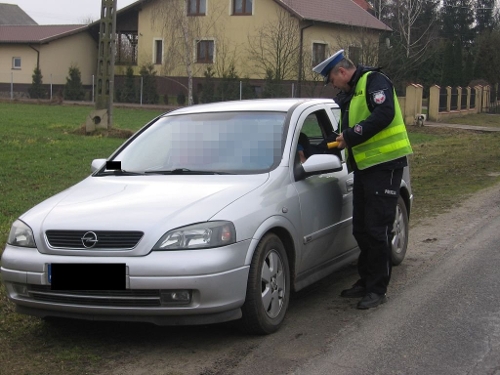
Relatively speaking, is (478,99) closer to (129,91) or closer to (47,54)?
(129,91)

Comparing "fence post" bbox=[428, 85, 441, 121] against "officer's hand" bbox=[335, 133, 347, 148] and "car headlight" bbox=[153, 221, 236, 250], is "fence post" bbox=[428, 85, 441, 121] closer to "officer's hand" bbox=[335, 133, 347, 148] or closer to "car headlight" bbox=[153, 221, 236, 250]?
"officer's hand" bbox=[335, 133, 347, 148]

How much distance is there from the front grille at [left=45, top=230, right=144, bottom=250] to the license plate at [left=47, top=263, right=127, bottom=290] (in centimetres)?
12

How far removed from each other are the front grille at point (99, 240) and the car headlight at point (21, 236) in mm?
186

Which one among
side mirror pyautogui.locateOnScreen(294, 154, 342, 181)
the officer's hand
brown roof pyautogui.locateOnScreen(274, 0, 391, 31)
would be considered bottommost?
side mirror pyautogui.locateOnScreen(294, 154, 342, 181)

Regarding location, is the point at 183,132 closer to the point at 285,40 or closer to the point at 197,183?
the point at 197,183

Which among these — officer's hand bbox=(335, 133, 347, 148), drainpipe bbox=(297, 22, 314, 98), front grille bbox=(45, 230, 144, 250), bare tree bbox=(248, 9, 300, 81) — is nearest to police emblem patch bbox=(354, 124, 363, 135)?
officer's hand bbox=(335, 133, 347, 148)

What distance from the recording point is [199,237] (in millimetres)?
4801

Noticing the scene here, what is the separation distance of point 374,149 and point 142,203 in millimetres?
1830

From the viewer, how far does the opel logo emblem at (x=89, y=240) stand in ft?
15.7

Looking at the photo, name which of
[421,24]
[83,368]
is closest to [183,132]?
[83,368]

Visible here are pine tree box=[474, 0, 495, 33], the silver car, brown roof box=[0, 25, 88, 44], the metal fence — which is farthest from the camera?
pine tree box=[474, 0, 495, 33]

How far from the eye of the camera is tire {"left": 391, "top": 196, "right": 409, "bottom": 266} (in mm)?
7141

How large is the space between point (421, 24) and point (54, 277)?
68.2 meters

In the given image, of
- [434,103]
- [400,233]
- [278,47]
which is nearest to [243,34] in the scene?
[278,47]
